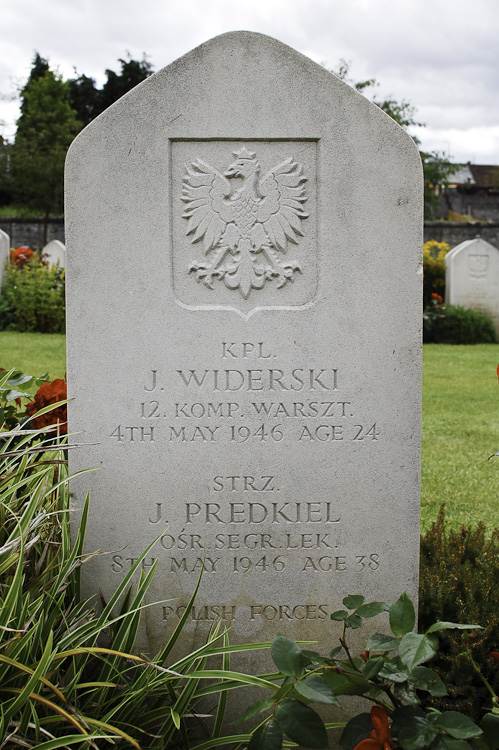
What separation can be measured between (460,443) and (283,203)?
412cm

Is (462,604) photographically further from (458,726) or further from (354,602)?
(458,726)

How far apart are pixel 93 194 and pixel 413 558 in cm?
179

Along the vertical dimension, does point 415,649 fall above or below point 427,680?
above

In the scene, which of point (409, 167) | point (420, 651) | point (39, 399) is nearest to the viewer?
point (420, 651)

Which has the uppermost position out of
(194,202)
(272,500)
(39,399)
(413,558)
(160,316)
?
(194,202)

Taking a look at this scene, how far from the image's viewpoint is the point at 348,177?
2467mm

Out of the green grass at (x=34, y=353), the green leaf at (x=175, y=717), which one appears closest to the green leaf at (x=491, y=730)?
the green leaf at (x=175, y=717)

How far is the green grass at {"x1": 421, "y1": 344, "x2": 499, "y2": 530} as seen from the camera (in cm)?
466

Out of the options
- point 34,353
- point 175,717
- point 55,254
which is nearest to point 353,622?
point 175,717

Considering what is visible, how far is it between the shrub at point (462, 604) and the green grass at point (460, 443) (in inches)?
39.9

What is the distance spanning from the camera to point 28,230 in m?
22.1

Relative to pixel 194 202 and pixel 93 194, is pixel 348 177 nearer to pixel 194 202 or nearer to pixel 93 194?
pixel 194 202

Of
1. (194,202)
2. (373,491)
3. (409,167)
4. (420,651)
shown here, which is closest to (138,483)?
(373,491)

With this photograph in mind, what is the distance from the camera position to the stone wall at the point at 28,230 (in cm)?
2202
